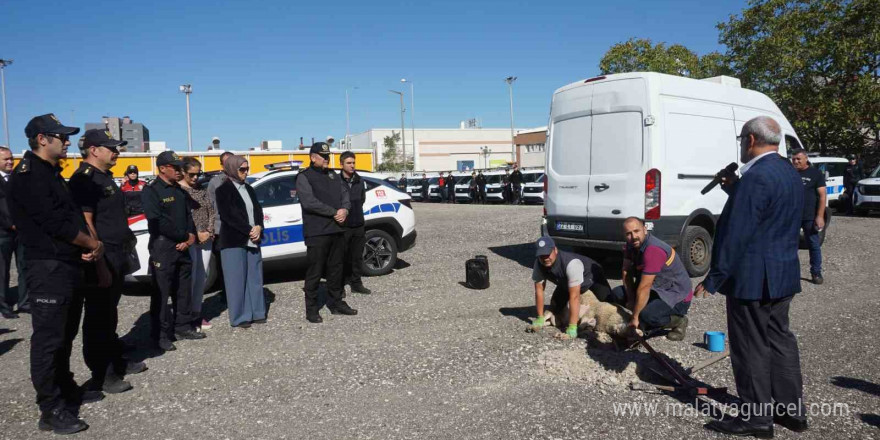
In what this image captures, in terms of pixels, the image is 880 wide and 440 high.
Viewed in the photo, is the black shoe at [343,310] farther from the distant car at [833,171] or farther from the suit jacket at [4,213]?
the distant car at [833,171]

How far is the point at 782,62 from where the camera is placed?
2086cm

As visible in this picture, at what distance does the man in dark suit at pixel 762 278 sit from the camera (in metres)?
3.27

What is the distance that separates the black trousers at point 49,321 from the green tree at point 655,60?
2854cm

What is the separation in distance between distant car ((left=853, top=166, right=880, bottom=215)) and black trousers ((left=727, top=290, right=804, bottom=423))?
1673cm

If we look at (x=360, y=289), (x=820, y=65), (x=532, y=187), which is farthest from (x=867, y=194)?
(x=360, y=289)

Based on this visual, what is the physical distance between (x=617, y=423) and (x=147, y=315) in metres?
5.67

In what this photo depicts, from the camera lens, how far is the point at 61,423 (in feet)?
12.1

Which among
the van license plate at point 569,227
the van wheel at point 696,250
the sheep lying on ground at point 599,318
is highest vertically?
the van license plate at point 569,227

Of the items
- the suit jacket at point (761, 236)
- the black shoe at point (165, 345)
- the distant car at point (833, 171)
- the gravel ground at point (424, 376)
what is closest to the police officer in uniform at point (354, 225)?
the gravel ground at point (424, 376)

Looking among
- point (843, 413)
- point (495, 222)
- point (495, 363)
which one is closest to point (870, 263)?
point (843, 413)

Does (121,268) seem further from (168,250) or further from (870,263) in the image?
(870,263)

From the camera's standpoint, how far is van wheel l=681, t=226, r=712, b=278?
7.82m

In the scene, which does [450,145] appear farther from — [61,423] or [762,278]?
[762,278]

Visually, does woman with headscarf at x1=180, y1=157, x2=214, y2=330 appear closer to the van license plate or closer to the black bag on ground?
the black bag on ground
